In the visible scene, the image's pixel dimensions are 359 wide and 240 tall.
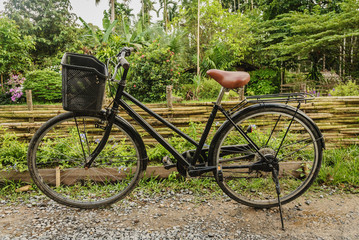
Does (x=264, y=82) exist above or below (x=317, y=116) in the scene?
above

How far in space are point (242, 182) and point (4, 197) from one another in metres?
2.56

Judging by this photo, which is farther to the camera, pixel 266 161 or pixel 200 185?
pixel 200 185

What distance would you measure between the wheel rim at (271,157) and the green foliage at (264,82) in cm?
1424

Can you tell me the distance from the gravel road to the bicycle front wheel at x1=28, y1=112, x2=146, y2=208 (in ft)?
0.61

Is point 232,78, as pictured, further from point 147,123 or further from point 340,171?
point 340,171

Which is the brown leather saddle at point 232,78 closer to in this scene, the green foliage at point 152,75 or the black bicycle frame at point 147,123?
the black bicycle frame at point 147,123

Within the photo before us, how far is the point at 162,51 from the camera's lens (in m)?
7.47

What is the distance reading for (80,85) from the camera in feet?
6.35

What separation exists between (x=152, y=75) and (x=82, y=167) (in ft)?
17.1

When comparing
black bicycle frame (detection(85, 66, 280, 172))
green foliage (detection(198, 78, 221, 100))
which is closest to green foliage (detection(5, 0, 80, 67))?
green foliage (detection(198, 78, 221, 100))

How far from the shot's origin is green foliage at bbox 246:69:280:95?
55.5ft

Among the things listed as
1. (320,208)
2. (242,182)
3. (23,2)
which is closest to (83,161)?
(242,182)

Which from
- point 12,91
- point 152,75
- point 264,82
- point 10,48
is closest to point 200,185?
point 152,75

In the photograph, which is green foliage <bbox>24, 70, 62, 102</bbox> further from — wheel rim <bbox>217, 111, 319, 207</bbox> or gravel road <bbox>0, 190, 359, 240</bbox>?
wheel rim <bbox>217, 111, 319, 207</bbox>
